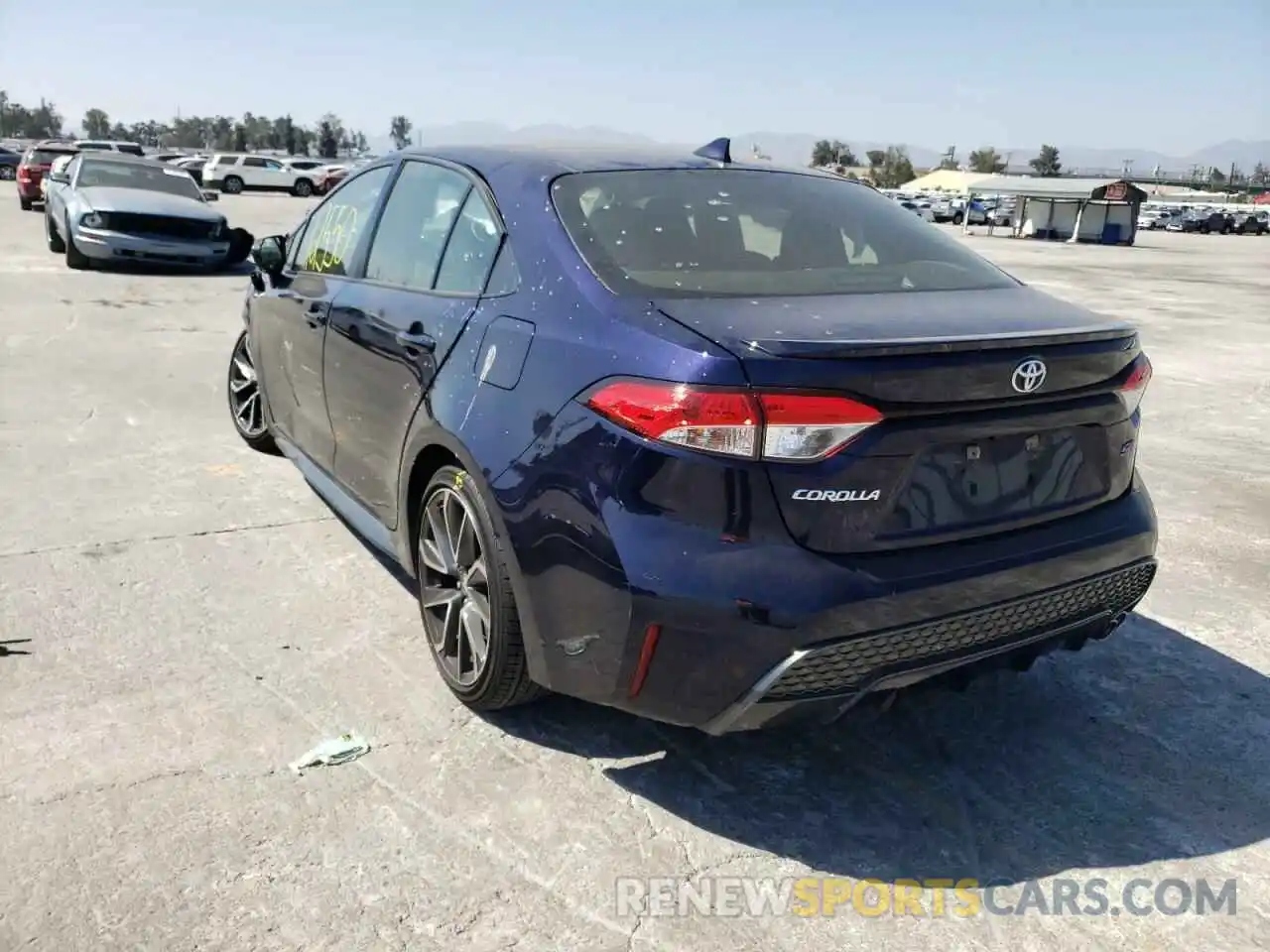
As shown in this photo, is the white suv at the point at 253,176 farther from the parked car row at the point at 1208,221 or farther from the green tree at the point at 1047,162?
the green tree at the point at 1047,162

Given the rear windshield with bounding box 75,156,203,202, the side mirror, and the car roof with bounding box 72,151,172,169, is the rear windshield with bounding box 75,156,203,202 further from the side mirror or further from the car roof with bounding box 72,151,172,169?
the side mirror

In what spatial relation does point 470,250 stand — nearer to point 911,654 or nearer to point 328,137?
point 911,654

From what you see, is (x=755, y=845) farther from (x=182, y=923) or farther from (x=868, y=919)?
(x=182, y=923)

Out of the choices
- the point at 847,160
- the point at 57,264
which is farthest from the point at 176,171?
the point at 847,160

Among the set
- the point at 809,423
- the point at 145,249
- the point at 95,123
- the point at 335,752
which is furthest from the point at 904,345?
Answer: the point at 95,123

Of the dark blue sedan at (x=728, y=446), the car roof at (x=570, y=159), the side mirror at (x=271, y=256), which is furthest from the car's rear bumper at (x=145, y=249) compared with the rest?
the dark blue sedan at (x=728, y=446)

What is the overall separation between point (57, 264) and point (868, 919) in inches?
585

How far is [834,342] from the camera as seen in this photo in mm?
2385

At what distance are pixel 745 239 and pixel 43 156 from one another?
91.7 feet

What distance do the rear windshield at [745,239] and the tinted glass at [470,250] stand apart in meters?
0.24

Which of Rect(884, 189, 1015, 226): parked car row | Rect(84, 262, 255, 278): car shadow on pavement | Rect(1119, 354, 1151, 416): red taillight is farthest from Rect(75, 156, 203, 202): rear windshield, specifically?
Rect(884, 189, 1015, 226): parked car row

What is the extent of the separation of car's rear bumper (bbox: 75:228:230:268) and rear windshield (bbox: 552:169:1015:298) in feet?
38.6

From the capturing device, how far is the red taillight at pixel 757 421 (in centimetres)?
234

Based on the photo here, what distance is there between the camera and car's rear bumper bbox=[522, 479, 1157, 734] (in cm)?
239
